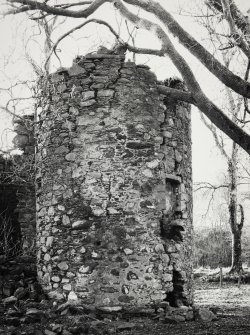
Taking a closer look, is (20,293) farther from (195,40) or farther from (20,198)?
(195,40)

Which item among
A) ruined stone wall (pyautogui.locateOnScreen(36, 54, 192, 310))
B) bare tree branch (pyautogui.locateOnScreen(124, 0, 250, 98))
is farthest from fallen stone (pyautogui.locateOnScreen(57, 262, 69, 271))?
bare tree branch (pyautogui.locateOnScreen(124, 0, 250, 98))

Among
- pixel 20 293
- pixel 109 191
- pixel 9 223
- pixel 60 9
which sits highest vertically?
pixel 60 9

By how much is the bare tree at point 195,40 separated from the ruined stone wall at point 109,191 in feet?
2.89

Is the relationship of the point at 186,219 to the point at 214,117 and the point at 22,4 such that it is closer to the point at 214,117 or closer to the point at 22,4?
the point at 214,117

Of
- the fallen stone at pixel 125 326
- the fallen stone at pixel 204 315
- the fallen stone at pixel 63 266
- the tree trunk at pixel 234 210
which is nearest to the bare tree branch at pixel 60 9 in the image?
the fallen stone at pixel 63 266

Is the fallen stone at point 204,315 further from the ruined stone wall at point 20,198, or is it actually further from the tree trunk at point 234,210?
the tree trunk at point 234,210

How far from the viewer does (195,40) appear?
675cm

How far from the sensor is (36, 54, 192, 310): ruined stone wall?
286 inches

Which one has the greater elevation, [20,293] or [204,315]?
[20,293]

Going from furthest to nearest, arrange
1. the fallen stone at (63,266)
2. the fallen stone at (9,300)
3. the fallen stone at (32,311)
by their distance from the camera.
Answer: the fallen stone at (63,266), the fallen stone at (9,300), the fallen stone at (32,311)

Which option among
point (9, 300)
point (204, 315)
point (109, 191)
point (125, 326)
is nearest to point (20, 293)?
point (9, 300)

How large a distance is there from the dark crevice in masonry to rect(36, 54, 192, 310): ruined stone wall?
0.02m

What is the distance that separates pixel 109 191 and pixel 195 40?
2790 millimetres

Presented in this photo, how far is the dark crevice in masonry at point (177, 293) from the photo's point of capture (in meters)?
7.81
